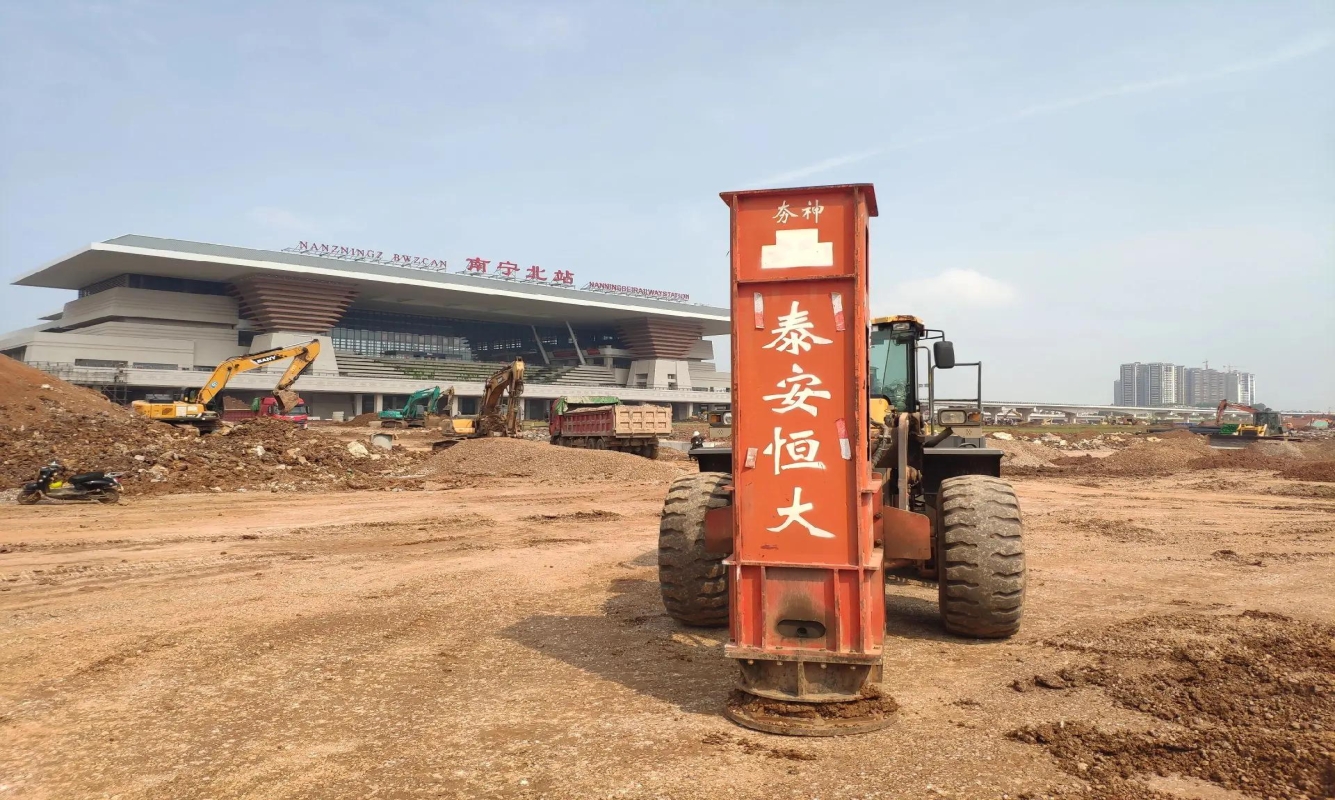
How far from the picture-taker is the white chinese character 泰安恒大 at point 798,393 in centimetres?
500

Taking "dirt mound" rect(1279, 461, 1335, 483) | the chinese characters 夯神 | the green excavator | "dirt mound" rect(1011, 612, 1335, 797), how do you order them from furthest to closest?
the green excavator
"dirt mound" rect(1279, 461, 1335, 483)
the chinese characters 夯神
"dirt mound" rect(1011, 612, 1335, 797)

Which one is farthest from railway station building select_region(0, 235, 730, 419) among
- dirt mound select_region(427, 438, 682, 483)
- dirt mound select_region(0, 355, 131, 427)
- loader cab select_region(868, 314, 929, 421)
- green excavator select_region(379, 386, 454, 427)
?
loader cab select_region(868, 314, 929, 421)

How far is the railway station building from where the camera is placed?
62.8 metres

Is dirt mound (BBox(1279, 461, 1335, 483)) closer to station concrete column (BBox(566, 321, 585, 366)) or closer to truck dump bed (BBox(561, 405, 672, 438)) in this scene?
truck dump bed (BBox(561, 405, 672, 438))

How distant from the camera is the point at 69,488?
17141 millimetres

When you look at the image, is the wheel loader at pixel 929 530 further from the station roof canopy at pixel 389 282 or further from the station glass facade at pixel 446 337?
the station glass facade at pixel 446 337

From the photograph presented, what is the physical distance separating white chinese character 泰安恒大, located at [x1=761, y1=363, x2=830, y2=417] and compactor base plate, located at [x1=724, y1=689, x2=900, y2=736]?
1.71 metres

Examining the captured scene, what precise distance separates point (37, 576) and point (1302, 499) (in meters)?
24.8

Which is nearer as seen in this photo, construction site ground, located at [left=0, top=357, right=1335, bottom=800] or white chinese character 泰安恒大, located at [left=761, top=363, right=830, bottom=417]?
construction site ground, located at [left=0, top=357, right=1335, bottom=800]

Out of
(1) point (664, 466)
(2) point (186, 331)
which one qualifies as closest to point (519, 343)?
(2) point (186, 331)

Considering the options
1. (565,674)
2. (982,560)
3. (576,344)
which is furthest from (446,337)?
(982,560)

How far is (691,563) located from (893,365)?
11.5ft

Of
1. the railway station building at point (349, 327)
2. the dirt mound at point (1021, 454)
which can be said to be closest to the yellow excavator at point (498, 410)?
the dirt mound at point (1021, 454)

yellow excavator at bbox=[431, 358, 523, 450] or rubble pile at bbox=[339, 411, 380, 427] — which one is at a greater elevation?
yellow excavator at bbox=[431, 358, 523, 450]
